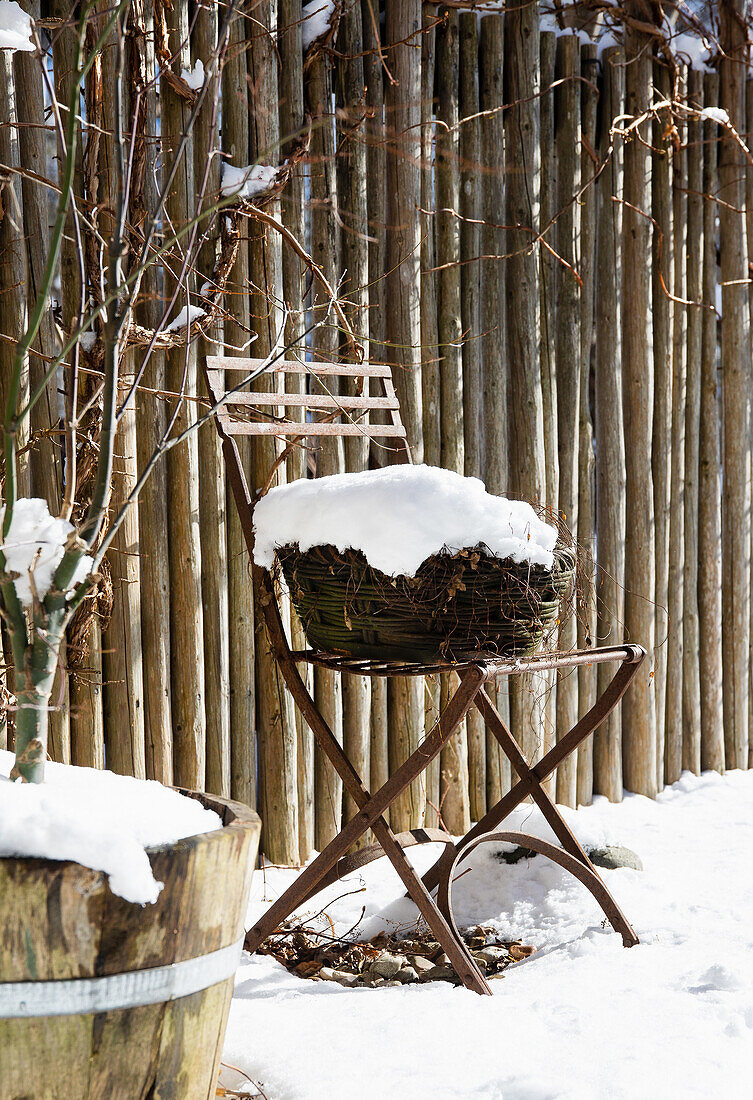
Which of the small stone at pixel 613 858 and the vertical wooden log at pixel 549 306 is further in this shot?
the vertical wooden log at pixel 549 306

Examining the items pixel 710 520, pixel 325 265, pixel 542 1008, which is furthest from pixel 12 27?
pixel 710 520

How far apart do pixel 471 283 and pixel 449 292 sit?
111 mm

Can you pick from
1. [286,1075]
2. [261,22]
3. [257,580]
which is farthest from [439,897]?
[261,22]

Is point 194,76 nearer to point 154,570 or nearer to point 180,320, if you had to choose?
point 180,320

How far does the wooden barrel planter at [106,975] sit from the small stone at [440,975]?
1091 millimetres

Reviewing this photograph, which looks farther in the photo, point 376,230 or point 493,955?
point 376,230

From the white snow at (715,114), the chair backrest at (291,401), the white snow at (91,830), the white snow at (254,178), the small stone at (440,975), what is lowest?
the small stone at (440,975)

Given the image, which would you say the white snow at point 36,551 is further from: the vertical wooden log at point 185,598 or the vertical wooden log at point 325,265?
the vertical wooden log at point 325,265

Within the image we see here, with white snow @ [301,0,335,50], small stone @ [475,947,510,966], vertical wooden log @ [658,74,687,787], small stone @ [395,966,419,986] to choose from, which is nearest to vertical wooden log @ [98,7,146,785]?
white snow @ [301,0,335,50]

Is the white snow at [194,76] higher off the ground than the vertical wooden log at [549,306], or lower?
higher

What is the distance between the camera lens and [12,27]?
2.22 metres

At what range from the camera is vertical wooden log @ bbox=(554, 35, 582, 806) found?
3648mm

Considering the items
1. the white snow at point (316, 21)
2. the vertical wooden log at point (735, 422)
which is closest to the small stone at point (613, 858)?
the vertical wooden log at point (735, 422)

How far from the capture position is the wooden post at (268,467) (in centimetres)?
292
